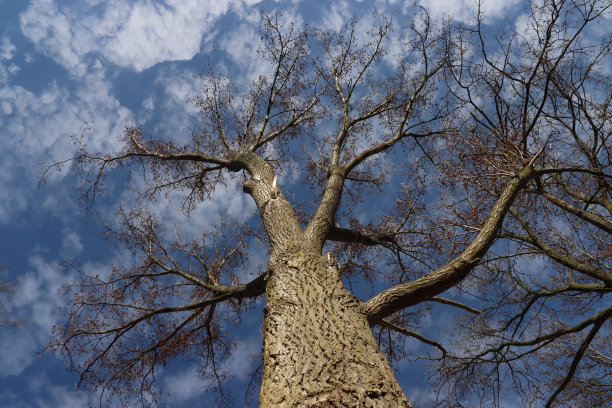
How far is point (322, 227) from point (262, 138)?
130 inches

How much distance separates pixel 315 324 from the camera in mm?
2604

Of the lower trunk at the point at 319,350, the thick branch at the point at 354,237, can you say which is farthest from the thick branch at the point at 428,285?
the thick branch at the point at 354,237

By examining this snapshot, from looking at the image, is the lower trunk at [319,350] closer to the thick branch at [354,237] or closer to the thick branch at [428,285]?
the thick branch at [428,285]

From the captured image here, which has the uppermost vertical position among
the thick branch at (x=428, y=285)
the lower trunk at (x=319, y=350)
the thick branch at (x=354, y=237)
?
the thick branch at (x=354, y=237)

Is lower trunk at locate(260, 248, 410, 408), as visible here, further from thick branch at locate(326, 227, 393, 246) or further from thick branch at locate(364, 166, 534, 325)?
thick branch at locate(326, 227, 393, 246)

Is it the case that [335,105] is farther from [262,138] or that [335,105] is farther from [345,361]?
[345,361]

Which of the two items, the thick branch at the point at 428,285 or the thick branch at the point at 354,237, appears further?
the thick branch at the point at 354,237

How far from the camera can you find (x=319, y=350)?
234 centimetres

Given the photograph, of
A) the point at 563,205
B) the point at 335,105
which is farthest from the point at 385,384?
the point at 335,105

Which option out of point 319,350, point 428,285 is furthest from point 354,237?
point 319,350

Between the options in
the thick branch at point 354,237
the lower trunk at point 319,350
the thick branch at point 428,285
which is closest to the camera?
the lower trunk at point 319,350

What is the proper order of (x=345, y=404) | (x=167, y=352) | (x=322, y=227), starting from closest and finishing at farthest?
(x=345, y=404) < (x=322, y=227) < (x=167, y=352)

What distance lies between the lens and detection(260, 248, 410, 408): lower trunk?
79.8 inches

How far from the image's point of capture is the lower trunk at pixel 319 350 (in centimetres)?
203
